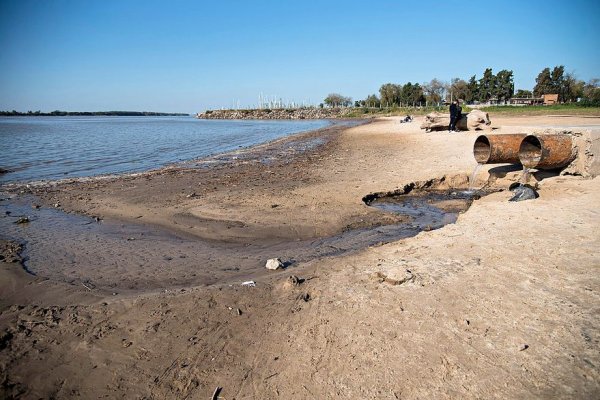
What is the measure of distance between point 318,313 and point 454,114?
1942cm

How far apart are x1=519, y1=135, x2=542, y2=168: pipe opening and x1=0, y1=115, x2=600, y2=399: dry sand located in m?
2.20

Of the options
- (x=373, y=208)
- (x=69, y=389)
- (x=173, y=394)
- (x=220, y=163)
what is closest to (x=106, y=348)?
(x=69, y=389)

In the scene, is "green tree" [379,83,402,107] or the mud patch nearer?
the mud patch

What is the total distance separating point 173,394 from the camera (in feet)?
8.89

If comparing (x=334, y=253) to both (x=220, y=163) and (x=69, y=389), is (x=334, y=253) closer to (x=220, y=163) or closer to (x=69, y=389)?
(x=69, y=389)

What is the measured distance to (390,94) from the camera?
96375 millimetres

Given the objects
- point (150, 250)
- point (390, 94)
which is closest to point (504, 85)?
point (390, 94)

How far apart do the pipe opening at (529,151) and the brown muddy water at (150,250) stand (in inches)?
99.8

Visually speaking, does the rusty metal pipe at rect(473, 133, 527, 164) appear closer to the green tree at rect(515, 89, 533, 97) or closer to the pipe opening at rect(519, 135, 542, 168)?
the pipe opening at rect(519, 135, 542, 168)

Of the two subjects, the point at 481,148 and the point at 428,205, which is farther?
the point at 481,148

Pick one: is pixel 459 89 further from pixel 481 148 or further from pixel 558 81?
pixel 481 148

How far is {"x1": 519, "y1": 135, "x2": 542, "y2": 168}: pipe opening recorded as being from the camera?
346 inches

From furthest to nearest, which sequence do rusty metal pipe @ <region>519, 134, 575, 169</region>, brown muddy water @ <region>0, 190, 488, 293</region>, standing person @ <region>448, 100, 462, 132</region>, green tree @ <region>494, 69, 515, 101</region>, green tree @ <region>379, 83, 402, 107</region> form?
green tree @ <region>379, 83, 402, 107</region> < green tree @ <region>494, 69, 515, 101</region> < standing person @ <region>448, 100, 462, 132</region> < rusty metal pipe @ <region>519, 134, 575, 169</region> < brown muddy water @ <region>0, 190, 488, 293</region>

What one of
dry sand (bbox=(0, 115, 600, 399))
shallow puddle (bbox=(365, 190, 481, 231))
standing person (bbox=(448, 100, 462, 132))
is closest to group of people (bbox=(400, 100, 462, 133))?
standing person (bbox=(448, 100, 462, 132))
